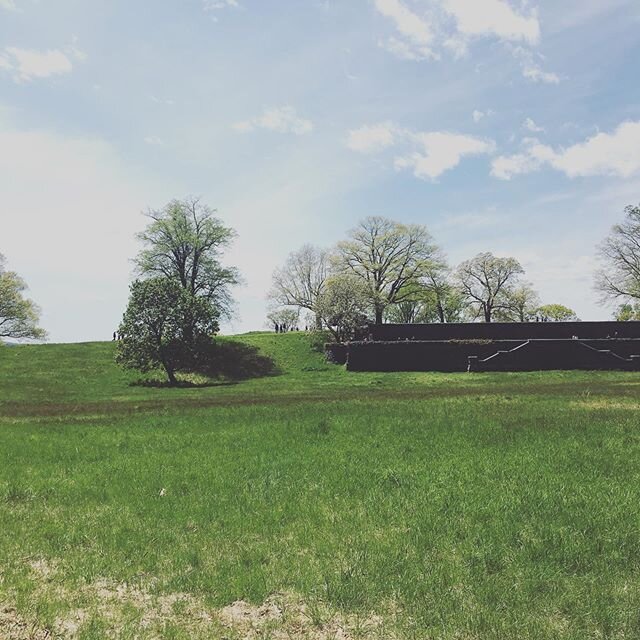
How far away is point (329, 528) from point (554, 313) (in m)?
109

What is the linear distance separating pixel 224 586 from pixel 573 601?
483 cm

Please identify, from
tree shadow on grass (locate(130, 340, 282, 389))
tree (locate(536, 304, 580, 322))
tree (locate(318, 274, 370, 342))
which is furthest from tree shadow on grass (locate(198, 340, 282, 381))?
tree (locate(536, 304, 580, 322))

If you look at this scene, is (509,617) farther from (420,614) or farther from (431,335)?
(431,335)

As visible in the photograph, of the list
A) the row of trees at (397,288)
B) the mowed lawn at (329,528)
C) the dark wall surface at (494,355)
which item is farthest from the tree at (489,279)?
the mowed lawn at (329,528)

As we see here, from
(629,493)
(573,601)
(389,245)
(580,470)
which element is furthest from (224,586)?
(389,245)

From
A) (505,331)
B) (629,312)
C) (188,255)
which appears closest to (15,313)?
(188,255)

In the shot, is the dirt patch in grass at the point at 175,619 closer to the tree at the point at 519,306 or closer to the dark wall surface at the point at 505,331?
the dark wall surface at the point at 505,331

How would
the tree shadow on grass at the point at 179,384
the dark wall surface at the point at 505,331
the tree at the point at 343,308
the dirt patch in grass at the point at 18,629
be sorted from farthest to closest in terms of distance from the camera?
the tree at the point at 343,308 < the dark wall surface at the point at 505,331 < the tree shadow on grass at the point at 179,384 < the dirt patch in grass at the point at 18,629

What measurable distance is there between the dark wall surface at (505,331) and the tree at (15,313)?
50150 mm

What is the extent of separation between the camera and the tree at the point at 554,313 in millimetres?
107500

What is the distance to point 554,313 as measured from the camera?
108 metres

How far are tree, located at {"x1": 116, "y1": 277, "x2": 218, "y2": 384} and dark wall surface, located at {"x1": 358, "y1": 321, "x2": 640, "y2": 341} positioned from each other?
21.5 m

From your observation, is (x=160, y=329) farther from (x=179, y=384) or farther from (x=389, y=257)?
(x=389, y=257)

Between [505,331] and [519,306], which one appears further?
[519,306]
